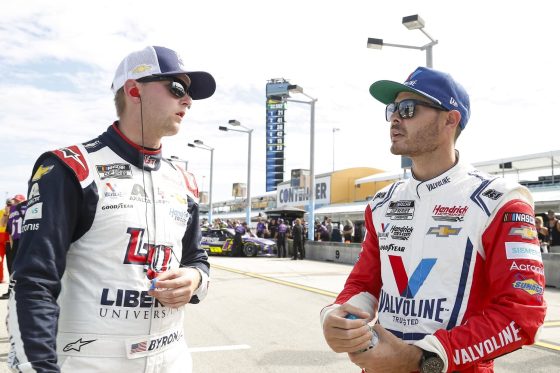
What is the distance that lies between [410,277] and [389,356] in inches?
15.4

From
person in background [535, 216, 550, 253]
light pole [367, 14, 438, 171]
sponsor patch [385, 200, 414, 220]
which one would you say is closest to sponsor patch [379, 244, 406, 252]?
sponsor patch [385, 200, 414, 220]

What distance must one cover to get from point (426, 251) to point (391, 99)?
0.84 metres

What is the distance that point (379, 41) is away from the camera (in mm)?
14094

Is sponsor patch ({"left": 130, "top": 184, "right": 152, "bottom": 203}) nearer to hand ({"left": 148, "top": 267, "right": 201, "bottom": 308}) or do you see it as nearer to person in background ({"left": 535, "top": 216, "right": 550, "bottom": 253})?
hand ({"left": 148, "top": 267, "right": 201, "bottom": 308})

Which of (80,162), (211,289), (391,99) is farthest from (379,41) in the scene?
(80,162)

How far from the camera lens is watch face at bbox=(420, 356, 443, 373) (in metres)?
1.79

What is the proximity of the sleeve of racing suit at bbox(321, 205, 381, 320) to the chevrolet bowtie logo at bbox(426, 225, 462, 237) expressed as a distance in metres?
0.40

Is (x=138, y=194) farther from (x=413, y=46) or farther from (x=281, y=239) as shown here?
(x=281, y=239)

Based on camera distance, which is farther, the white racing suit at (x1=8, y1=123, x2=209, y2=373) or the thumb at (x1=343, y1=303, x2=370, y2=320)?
the thumb at (x1=343, y1=303, x2=370, y2=320)

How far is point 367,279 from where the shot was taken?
7.91ft

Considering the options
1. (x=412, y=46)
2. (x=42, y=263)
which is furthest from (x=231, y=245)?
(x=42, y=263)

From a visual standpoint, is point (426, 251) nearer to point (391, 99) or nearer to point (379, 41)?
point (391, 99)

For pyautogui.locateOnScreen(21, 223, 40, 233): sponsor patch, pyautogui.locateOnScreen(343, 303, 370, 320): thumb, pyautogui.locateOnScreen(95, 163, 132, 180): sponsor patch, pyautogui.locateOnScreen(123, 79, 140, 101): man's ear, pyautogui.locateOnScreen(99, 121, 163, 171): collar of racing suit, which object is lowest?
pyautogui.locateOnScreen(343, 303, 370, 320): thumb

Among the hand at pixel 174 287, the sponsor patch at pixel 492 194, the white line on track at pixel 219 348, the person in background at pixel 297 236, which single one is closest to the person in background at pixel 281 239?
the person in background at pixel 297 236
